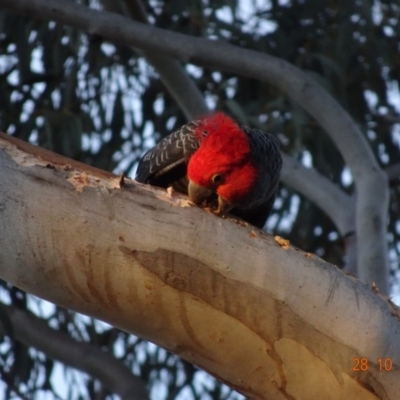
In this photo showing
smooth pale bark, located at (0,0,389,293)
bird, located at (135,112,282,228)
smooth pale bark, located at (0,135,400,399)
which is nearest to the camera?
smooth pale bark, located at (0,135,400,399)

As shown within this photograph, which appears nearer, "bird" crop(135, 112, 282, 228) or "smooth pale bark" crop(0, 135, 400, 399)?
"smooth pale bark" crop(0, 135, 400, 399)

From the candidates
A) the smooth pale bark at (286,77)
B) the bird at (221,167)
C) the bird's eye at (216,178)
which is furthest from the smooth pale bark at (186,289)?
the smooth pale bark at (286,77)

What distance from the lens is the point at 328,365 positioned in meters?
1.85

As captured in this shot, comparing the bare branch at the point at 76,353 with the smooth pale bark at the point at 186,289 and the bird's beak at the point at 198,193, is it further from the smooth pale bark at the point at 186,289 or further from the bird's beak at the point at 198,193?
the smooth pale bark at the point at 186,289

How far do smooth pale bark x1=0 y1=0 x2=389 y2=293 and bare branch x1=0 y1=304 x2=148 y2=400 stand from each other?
3.48 feet

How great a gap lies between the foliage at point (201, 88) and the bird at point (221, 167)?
3.74 ft

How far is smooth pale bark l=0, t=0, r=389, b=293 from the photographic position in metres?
3.23

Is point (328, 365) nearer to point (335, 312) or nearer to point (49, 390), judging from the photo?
point (335, 312)

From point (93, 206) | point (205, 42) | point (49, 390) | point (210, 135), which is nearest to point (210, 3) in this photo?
point (205, 42)

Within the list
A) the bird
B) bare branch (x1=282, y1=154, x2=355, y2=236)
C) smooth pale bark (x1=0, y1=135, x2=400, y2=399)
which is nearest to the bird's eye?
the bird

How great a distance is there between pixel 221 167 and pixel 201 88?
2285mm

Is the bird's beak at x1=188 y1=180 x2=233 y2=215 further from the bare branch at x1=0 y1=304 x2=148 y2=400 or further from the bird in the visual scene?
the bare branch at x1=0 y1=304 x2=148 y2=400

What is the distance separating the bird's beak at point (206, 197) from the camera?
7.04ft

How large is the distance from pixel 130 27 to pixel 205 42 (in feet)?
1.03
